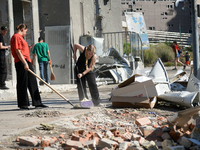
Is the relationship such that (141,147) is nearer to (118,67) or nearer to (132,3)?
(118,67)

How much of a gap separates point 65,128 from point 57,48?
7732 mm

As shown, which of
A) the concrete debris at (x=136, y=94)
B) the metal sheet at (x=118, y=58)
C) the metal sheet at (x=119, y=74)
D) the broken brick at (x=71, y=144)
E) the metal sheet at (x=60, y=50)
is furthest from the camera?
the metal sheet at (x=118, y=58)

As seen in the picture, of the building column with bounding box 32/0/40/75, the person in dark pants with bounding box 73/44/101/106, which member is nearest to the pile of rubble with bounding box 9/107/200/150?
the person in dark pants with bounding box 73/44/101/106

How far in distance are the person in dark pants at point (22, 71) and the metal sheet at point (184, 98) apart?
272 cm

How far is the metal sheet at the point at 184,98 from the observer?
542cm

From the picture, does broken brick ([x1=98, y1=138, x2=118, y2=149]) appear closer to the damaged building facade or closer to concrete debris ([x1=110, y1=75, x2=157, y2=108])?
concrete debris ([x1=110, y1=75, x2=157, y2=108])

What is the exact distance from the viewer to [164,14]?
39781 mm

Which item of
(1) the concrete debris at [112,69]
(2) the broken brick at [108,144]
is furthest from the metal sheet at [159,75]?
(1) the concrete debris at [112,69]

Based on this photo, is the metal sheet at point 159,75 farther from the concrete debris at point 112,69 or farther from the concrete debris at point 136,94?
the concrete debris at point 112,69

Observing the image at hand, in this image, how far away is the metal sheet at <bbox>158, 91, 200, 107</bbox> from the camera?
5.42 m

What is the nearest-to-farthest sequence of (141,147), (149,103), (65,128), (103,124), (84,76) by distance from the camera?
(141,147), (65,128), (103,124), (149,103), (84,76)

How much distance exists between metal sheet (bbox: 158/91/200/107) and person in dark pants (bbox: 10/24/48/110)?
272cm

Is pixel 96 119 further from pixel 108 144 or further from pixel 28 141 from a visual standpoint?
pixel 28 141

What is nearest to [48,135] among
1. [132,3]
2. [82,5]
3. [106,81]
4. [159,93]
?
[159,93]
